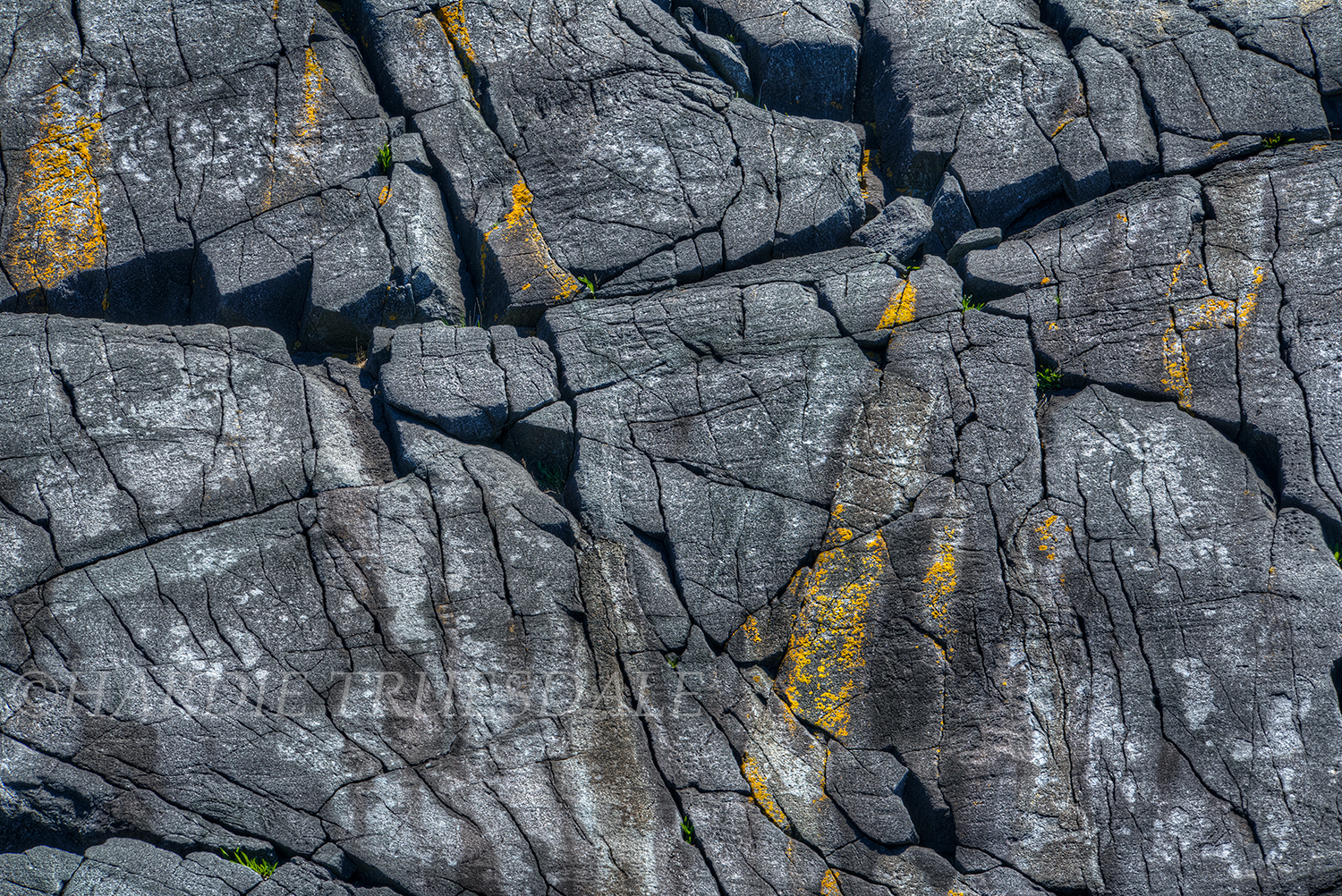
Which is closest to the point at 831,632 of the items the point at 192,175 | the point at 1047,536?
the point at 1047,536

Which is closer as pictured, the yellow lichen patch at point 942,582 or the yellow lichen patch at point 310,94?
the yellow lichen patch at point 942,582

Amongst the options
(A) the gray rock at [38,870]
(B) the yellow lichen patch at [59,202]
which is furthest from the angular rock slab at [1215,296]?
(A) the gray rock at [38,870]

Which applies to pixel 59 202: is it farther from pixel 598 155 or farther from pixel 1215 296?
pixel 1215 296

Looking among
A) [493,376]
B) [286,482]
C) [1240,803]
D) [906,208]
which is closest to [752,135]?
[906,208]

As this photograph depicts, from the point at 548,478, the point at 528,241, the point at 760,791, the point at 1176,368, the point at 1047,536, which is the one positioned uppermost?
the point at 528,241

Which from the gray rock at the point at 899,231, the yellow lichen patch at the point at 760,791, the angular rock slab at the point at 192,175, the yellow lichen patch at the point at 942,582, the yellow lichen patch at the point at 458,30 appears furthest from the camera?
the yellow lichen patch at the point at 458,30

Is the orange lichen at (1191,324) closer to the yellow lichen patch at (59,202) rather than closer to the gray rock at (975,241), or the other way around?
the gray rock at (975,241)
